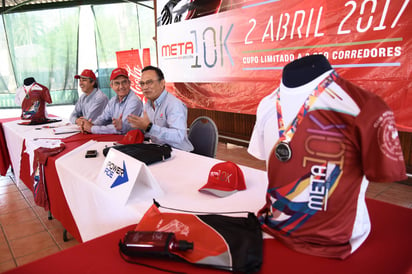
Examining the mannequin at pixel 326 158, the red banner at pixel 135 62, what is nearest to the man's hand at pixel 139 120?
the mannequin at pixel 326 158

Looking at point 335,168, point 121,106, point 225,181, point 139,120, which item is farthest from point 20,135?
point 335,168

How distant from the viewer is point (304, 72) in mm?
680

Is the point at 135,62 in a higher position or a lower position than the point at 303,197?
higher

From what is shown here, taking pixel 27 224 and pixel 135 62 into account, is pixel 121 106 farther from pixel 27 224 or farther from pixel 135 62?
pixel 135 62

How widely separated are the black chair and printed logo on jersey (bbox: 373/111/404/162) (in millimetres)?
1272

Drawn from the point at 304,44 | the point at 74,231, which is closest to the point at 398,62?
the point at 304,44

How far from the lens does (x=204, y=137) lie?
6.33 feet

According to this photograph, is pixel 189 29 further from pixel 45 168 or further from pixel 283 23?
pixel 45 168

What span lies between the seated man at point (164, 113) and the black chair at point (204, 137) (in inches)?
2.3

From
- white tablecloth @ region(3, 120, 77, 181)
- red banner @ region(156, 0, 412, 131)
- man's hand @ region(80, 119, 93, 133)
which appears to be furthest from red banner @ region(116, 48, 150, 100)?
man's hand @ region(80, 119, 93, 133)

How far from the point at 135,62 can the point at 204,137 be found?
413cm

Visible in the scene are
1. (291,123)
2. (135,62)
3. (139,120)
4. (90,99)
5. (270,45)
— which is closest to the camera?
(291,123)

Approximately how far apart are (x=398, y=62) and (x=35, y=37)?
6.86 metres

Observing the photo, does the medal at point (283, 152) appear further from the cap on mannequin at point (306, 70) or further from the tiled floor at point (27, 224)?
the tiled floor at point (27, 224)
